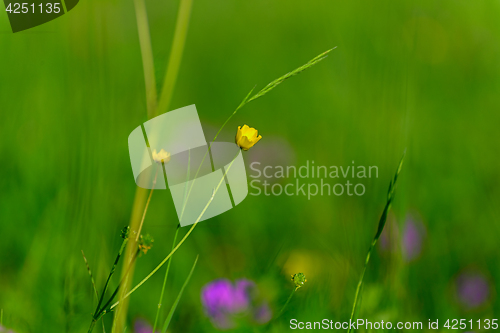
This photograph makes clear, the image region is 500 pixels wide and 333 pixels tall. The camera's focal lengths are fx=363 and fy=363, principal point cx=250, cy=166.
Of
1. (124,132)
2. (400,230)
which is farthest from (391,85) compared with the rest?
(124,132)

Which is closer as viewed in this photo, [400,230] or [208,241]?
[400,230]

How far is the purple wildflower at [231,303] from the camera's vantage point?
53 centimetres

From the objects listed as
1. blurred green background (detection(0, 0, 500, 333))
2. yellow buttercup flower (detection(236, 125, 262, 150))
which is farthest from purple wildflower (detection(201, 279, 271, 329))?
yellow buttercup flower (detection(236, 125, 262, 150))

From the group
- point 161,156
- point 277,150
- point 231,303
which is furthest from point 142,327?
point 277,150

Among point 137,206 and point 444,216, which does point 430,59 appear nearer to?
point 444,216

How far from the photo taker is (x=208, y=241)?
65 cm

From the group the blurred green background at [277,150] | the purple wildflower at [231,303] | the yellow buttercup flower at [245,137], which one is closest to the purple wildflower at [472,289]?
the blurred green background at [277,150]

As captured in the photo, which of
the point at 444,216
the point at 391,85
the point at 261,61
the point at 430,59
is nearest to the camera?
the point at 391,85

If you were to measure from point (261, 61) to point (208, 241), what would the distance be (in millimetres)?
502

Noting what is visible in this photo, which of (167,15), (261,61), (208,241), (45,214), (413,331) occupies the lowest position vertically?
(413,331)

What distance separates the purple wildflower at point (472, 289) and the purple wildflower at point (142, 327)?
1.62ft

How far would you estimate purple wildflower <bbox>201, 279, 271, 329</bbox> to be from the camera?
53 centimetres

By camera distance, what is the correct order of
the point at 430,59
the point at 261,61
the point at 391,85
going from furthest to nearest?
the point at 261,61
the point at 430,59
the point at 391,85

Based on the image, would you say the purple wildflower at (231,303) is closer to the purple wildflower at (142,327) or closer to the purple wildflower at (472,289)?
the purple wildflower at (142,327)
